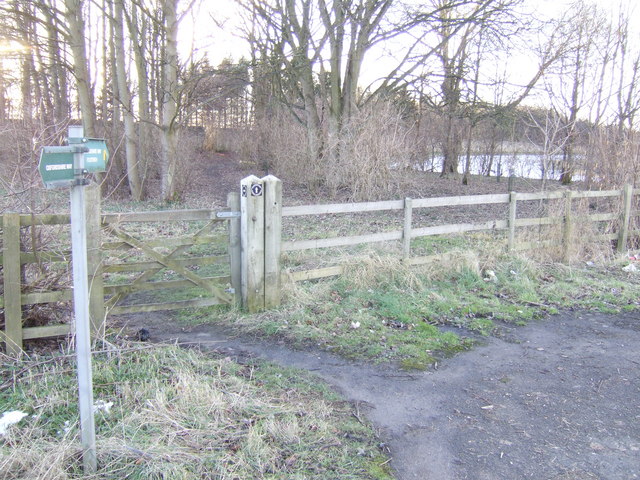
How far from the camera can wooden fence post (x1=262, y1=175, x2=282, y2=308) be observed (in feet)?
20.6

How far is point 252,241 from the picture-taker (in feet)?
20.5

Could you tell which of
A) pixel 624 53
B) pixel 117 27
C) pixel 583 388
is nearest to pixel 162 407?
pixel 583 388

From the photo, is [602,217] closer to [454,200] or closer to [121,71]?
[454,200]

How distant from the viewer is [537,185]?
22.8m

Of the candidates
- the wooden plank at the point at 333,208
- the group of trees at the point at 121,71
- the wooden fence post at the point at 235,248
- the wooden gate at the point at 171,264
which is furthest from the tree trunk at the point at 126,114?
the wooden fence post at the point at 235,248

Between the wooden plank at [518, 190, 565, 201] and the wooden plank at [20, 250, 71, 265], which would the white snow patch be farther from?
the wooden plank at [518, 190, 565, 201]

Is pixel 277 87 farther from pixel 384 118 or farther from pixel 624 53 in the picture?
pixel 624 53

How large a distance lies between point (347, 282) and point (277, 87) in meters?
16.0

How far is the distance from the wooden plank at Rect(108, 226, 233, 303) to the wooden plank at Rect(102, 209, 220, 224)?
102 mm

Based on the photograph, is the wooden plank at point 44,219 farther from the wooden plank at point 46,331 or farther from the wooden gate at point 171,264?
the wooden plank at point 46,331

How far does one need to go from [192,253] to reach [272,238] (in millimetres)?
3829

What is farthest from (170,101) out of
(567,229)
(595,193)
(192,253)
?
(595,193)

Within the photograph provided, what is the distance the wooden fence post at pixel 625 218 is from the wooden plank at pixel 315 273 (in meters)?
6.51

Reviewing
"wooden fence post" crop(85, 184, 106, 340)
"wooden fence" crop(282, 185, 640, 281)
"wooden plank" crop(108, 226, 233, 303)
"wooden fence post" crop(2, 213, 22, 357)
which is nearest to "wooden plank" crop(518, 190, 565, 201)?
"wooden fence" crop(282, 185, 640, 281)
